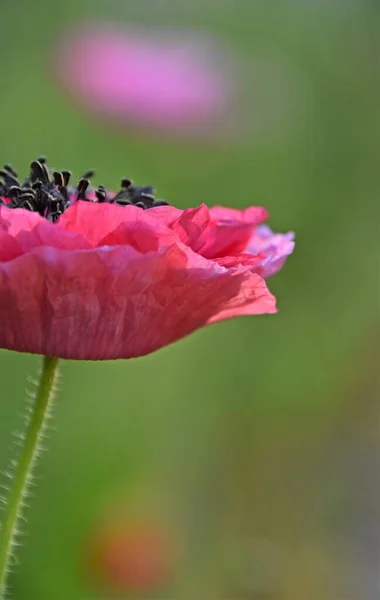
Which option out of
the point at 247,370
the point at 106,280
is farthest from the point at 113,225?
the point at 247,370

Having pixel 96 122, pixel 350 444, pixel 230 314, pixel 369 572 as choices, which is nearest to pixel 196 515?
pixel 369 572

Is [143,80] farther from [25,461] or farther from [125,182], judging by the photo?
[25,461]

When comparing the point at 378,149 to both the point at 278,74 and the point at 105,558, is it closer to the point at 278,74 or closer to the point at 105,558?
the point at 278,74

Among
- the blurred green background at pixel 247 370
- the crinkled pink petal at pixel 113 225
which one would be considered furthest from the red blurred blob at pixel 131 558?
the crinkled pink petal at pixel 113 225

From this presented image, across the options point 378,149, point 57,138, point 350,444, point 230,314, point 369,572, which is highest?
point 378,149

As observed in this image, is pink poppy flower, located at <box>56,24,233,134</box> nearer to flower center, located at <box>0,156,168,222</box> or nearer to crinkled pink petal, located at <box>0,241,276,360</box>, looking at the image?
flower center, located at <box>0,156,168,222</box>
